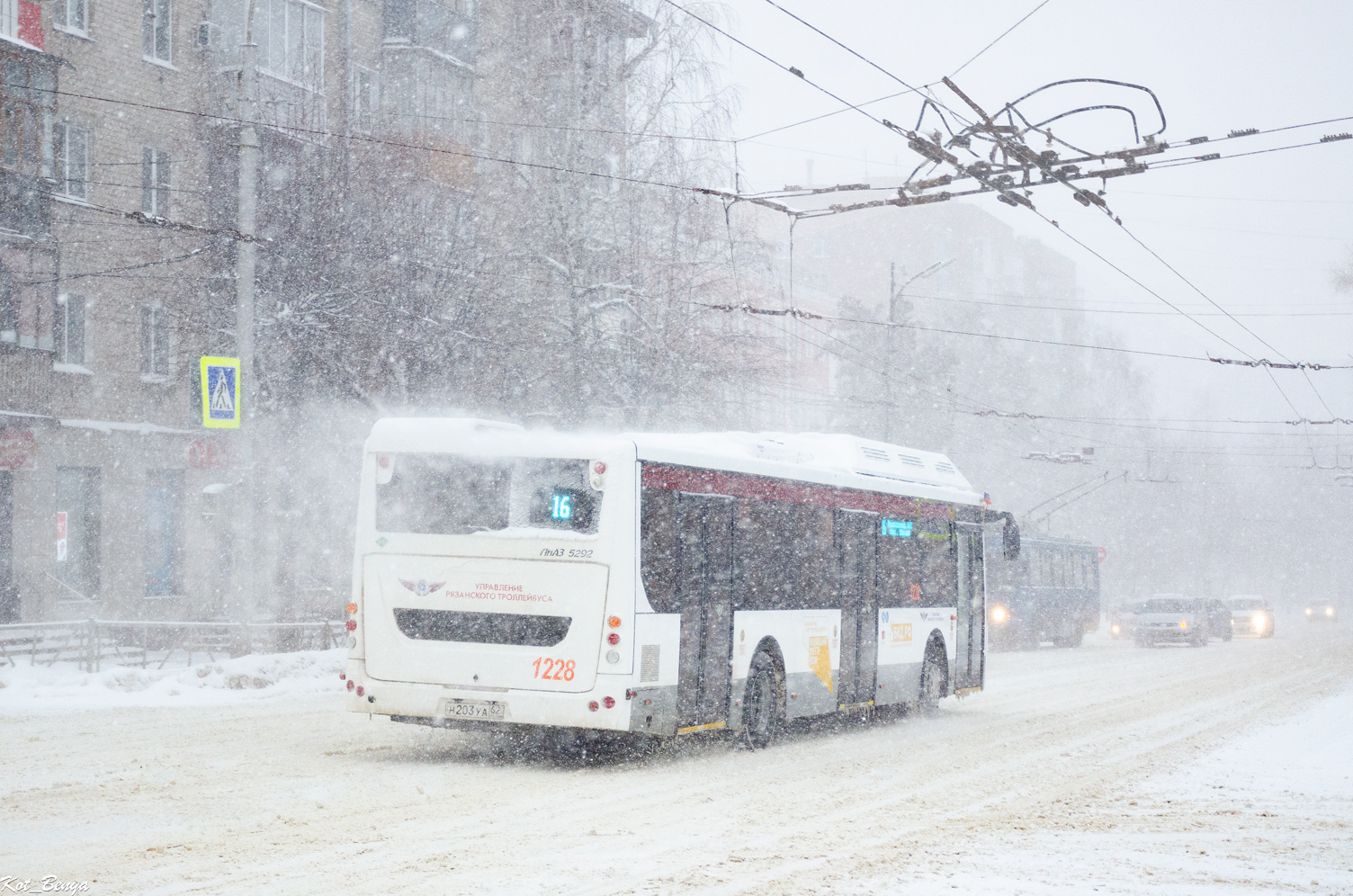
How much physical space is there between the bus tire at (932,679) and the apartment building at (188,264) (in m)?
12.2

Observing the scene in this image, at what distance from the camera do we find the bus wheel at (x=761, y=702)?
13852mm

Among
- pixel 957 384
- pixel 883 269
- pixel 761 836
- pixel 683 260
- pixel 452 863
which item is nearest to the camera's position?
pixel 452 863

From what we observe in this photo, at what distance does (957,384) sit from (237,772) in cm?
6414

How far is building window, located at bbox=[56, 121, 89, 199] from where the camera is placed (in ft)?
93.5

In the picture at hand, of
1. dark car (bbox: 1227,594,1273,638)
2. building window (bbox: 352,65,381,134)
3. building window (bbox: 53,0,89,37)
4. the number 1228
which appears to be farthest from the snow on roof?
dark car (bbox: 1227,594,1273,638)

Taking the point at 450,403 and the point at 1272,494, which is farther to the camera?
the point at 1272,494

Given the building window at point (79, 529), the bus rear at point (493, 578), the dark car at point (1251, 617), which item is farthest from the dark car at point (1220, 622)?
the bus rear at point (493, 578)

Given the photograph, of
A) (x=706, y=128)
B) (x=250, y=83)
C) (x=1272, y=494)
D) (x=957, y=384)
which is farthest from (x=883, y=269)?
(x=250, y=83)

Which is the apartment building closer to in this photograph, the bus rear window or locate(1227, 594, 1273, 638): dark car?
the bus rear window

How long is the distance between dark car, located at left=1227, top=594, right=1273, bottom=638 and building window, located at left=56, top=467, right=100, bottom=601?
38.8m

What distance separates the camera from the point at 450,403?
96.6 feet

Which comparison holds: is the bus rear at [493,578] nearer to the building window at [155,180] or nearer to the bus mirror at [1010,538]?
the bus mirror at [1010,538]

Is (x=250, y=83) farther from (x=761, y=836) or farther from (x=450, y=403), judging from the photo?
(x=761, y=836)

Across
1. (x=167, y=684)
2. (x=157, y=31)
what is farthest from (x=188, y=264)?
(x=167, y=684)
